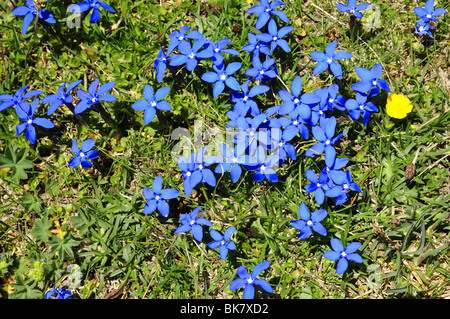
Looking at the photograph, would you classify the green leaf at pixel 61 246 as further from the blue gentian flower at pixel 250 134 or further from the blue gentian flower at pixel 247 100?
the blue gentian flower at pixel 247 100

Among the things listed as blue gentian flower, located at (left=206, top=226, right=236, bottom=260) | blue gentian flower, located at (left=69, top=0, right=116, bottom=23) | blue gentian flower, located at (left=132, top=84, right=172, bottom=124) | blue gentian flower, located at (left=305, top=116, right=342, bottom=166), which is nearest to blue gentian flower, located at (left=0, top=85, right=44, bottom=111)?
blue gentian flower, located at (left=69, top=0, right=116, bottom=23)

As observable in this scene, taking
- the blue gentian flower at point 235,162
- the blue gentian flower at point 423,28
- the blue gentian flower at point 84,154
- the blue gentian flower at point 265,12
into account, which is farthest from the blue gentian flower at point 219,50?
the blue gentian flower at point 423,28

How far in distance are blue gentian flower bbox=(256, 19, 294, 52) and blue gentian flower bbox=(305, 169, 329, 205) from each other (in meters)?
1.20

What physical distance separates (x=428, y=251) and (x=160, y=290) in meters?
2.37

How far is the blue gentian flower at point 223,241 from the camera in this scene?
3.39 metres

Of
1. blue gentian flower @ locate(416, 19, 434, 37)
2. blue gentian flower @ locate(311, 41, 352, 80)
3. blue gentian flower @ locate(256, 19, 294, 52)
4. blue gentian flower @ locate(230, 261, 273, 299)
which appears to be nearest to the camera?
blue gentian flower @ locate(230, 261, 273, 299)

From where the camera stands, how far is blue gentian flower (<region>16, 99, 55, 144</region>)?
366cm

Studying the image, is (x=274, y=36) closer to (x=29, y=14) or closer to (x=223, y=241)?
(x=223, y=241)

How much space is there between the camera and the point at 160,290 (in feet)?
11.8

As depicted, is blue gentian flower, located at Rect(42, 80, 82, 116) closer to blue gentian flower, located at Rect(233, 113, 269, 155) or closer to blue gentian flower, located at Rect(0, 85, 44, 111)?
blue gentian flower, located at Rect(0, 85, 44, 111)

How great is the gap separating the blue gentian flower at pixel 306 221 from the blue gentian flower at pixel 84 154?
1.86 m

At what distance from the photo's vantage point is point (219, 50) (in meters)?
3.70

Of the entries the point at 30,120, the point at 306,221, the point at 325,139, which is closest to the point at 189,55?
the point at 325,139

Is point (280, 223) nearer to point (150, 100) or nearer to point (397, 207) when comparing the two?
point (397, 207)
